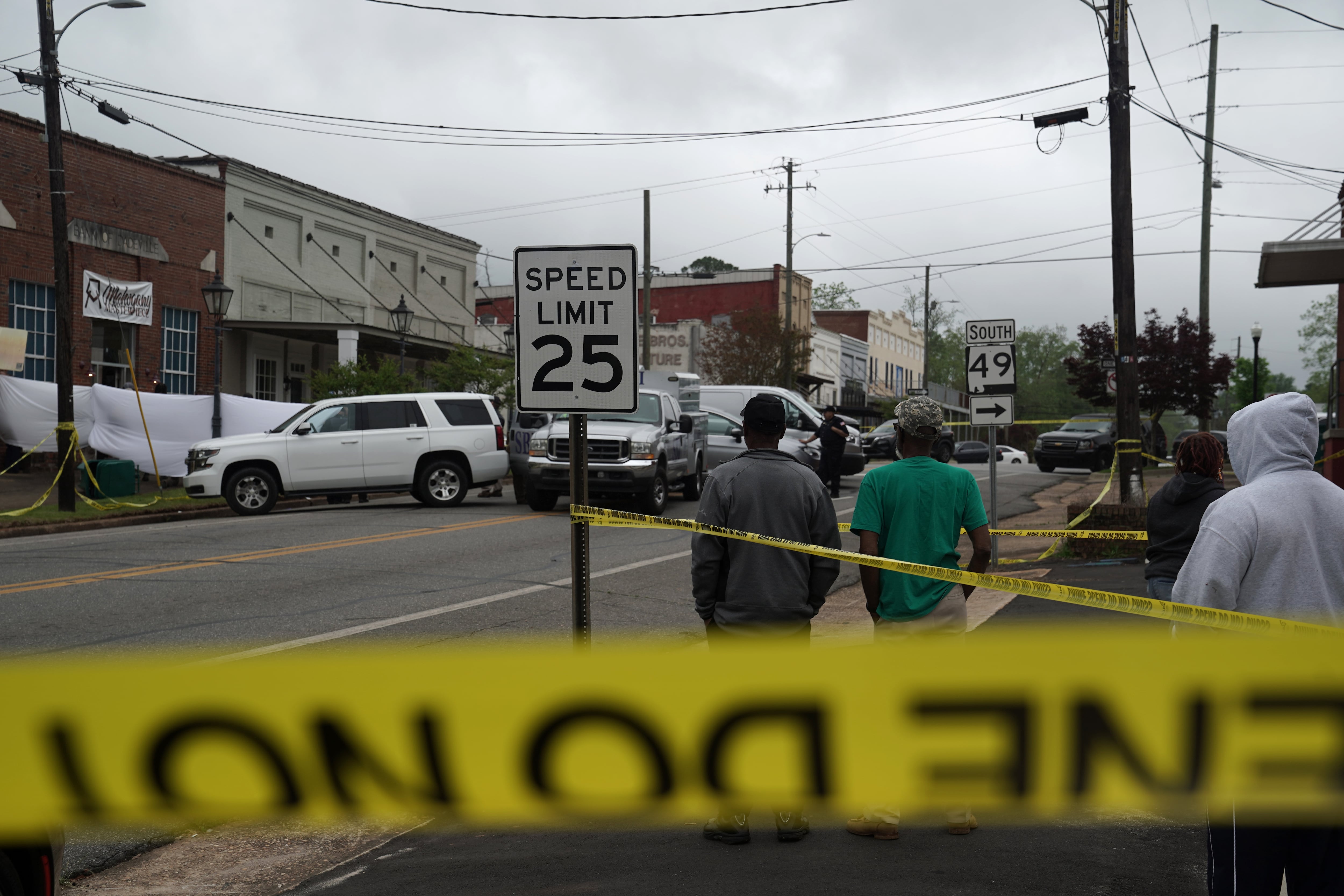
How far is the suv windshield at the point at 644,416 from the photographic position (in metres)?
18.8

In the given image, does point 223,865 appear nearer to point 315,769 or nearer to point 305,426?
point 315,769

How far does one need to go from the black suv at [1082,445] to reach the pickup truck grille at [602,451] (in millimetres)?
21365

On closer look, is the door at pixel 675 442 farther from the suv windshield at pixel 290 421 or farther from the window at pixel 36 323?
the window at pixel 36 323

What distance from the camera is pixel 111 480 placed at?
822 inches

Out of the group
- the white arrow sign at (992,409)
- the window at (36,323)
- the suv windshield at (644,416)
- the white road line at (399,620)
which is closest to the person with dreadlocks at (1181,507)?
the white road line at (399,620)

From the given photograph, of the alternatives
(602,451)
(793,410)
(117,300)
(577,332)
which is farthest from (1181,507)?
(117,300)

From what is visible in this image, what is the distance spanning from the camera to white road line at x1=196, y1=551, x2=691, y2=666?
26.7 ft

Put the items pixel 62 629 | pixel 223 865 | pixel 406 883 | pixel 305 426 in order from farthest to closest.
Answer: pixel 305 426 < pixel 62 629 < pixel 223 865 < pixel 406 883

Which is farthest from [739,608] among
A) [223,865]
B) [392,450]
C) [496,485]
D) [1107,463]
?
[1107,463]

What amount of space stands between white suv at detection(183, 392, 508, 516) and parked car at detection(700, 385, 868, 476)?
673cm

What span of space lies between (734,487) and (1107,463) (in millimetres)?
34012

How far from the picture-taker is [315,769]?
79.2 inches

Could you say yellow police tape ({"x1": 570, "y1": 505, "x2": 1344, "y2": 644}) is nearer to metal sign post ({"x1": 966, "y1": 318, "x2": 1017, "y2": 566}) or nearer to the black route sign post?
the black route sign post

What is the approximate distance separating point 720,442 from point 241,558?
12.3 meters
